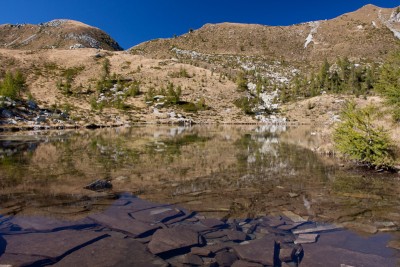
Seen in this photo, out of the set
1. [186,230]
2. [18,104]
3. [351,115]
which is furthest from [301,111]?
[186,230]

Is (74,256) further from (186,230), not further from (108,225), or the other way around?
(186,230)

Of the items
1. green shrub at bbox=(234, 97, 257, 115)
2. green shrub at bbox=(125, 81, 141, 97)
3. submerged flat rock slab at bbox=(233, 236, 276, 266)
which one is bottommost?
submerged flat rock slab at bbox=(233, 236, 276, 266)

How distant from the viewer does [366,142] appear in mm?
17906

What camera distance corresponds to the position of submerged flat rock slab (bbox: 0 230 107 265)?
23.5 feet

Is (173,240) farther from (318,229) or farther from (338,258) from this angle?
(318,229)

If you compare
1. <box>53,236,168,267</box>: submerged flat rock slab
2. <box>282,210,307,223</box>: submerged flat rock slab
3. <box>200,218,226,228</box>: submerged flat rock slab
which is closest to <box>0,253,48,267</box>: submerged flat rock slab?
<box>53,236,168,267</box>: submerged flat rock slab

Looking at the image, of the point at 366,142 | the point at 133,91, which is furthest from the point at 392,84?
the point at 133,91

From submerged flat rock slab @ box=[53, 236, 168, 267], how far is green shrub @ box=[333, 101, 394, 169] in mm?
14799

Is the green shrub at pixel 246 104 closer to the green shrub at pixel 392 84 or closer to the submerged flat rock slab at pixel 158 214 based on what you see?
the green shrub at pixel 392 84

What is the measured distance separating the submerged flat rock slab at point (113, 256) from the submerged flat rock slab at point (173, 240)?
304 millimetres

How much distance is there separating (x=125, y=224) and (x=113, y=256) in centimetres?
210

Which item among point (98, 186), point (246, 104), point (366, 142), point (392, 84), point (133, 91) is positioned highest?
point (133, 91)

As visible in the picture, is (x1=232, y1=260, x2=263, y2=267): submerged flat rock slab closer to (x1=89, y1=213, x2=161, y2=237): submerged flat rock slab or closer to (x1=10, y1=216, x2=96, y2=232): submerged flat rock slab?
(x1=89, y1=213, x2=161, y2=237): submerged flat rock slab

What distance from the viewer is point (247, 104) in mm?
99000
